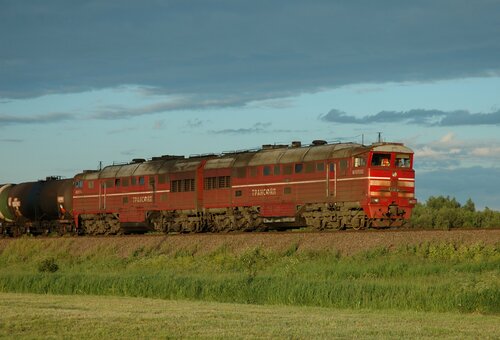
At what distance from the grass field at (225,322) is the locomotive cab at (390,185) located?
682 inches

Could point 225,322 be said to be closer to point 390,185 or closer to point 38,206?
point 390,185

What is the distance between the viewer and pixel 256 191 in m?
51.3

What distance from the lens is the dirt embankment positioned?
38.2 metres

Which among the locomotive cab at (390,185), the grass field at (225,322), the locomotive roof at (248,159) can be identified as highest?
the locomotive roof at (248,159)

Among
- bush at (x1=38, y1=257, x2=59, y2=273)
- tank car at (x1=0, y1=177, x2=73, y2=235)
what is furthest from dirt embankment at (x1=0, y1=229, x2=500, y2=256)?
tank car at (x1=0, y1=177, x2=73, y2=235)

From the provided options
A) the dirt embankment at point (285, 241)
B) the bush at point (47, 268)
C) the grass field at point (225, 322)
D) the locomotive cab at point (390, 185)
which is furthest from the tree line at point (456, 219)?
the grass field at point (225, 322)

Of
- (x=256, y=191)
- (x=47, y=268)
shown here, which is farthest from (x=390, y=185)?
(x=47, y=268)

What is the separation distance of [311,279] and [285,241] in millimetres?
9821

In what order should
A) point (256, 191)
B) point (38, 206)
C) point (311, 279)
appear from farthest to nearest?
point (38, 206) → point (256, 191) → point (311, 279)

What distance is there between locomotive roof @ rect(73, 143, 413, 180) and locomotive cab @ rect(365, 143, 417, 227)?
0.77 ft

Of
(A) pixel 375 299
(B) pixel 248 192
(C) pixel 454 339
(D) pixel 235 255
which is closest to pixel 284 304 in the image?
(A) pixel 375 299

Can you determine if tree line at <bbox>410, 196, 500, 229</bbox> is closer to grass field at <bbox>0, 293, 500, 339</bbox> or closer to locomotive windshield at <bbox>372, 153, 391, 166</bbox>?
locomotive windshield at <bbox>372, 153, 391, 166</bbox>

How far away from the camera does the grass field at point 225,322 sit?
21.2 meters

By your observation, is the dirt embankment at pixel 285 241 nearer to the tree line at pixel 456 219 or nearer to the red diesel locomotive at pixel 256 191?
the red diesel locomotive at pixel 256 191
